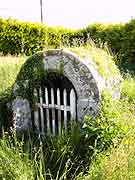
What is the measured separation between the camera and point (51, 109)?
6930mm

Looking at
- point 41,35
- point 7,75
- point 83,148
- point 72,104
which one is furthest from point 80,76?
point 41,35

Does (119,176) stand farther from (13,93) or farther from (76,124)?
(13,93)

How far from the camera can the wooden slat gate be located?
21.7 feet

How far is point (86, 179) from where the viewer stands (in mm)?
4676

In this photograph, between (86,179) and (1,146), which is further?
(1,146)

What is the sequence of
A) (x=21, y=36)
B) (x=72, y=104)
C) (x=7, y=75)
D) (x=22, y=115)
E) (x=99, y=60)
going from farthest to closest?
(x=21, y=36) < (x=7, y=75) < (x=22, y=115) < (x=99, y=60) < (x=72, y=104)

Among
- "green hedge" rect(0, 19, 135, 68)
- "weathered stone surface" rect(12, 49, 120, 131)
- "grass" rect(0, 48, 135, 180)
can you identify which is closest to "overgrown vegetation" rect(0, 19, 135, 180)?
"grass" rect(0, 48, 135, 180)

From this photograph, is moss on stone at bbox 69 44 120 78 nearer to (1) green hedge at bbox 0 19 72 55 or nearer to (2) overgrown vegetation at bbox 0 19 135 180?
(2) overgrown vegetation at bbox 0 19 135 180

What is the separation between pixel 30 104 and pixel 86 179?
2736 millimetres

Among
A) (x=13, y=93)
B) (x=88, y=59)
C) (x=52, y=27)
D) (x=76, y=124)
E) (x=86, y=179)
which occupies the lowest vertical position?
(x=86, y=179)

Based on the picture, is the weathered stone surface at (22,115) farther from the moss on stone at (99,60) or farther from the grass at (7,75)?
the moss on stone at (99,60)

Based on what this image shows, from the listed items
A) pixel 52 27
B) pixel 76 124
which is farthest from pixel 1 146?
pixel 52 27

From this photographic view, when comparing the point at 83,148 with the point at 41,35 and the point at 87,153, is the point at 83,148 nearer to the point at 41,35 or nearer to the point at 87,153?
the point at 87,153

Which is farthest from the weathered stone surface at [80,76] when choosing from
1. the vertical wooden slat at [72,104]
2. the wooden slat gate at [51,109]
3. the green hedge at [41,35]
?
the green hedge at [41,35]
